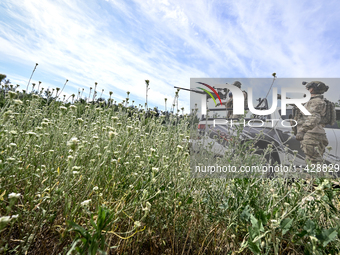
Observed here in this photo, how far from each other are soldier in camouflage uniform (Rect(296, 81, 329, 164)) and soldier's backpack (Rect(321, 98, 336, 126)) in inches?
3.7

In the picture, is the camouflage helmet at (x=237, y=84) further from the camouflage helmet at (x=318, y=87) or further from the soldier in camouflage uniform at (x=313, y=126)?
the camouflage helmet at (x=318, y=87)

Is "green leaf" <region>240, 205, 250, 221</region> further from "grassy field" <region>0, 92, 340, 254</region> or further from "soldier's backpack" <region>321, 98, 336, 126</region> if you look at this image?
"soldier's backpack" <region>321, 98, 336, 126</region>

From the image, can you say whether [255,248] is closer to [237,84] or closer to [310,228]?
[310,228]

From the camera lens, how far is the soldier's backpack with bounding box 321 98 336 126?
467cm

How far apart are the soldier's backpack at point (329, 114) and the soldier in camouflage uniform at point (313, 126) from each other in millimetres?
94

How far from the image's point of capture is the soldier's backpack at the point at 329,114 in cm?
467

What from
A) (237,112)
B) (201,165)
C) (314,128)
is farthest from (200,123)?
(314,128)

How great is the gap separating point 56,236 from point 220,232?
4.98 feet

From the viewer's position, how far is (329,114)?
4766 millimetres

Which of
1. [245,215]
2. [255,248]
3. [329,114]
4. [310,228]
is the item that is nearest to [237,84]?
[329,114]

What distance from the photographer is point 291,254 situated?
2002 millimetres

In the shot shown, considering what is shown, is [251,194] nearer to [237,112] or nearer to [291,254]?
[291,254]

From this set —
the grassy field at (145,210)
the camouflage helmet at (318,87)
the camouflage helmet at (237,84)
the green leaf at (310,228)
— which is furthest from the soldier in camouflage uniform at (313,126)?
the green leaf at (310,228)

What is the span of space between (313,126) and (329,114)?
63 centimetres
